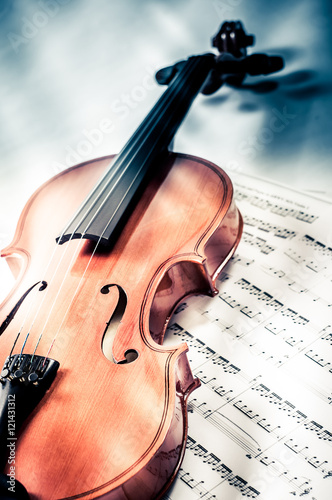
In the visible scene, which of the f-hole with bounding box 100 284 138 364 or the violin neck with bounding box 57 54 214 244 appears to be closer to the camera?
the f-hole with bounding box 100 284 138 364

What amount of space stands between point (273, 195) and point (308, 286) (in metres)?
0.40

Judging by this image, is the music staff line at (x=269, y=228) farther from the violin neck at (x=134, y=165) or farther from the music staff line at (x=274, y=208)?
the violin neck at (x=134, y=165)

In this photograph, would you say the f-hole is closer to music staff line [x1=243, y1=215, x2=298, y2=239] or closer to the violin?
the violin

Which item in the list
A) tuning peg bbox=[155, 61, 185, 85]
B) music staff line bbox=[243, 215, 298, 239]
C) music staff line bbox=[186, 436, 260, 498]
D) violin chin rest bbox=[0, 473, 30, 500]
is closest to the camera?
violin chin rest bbox=[0, 473, 30, 500]

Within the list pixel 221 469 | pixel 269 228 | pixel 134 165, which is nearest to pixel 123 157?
pixel 134 165

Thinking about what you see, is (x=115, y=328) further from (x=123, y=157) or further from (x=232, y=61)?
(x=232, y=61)

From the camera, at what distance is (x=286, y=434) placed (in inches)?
41.2

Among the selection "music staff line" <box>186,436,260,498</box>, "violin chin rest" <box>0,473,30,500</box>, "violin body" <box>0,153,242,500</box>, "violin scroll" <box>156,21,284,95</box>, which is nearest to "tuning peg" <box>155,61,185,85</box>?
"violin scroll" <box>156,21,284,95</box>

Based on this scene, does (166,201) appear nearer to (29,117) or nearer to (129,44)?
(29,117)

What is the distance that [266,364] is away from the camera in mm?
1180

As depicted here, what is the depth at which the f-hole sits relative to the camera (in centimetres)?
99

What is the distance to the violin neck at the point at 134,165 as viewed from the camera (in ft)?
4.23

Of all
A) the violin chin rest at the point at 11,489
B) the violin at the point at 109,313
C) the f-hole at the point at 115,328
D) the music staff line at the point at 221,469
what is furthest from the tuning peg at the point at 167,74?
the violin chin rest at the point at 11,489

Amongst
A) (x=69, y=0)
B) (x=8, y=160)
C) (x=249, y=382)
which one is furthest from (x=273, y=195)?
(x=69, y=0)
